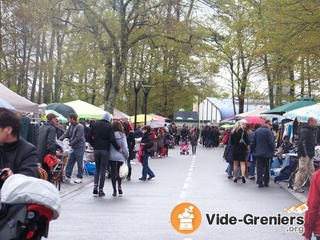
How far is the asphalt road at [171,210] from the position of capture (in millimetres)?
9172

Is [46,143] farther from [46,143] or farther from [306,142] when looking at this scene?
[306,142]

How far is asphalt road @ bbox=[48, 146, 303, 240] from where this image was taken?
9.17 meters

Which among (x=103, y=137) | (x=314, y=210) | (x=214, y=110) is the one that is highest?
(x=214, y=110)

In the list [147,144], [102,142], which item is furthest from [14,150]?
[147,144]

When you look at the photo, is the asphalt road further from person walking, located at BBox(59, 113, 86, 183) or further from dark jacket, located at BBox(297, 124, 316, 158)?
dark jacket, located at BBox(297, 124, 316, 158)

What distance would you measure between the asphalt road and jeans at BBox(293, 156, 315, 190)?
368mm

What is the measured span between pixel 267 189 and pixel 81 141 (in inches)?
199

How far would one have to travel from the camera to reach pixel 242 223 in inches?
405

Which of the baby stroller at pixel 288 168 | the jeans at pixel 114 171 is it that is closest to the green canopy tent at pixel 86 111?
the baby stroller at pixel 288 168

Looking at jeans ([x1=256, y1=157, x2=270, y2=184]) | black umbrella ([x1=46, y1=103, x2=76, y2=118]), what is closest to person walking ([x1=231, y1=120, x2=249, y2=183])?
jeans ([x1=256, y1=157, x2=270, y2=184])

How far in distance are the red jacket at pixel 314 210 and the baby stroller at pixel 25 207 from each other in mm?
2092

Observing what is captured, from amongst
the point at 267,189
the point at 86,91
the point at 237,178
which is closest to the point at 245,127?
the point at 237,178

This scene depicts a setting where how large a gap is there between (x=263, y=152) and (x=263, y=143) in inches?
10.3

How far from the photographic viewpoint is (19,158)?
5.29 m
